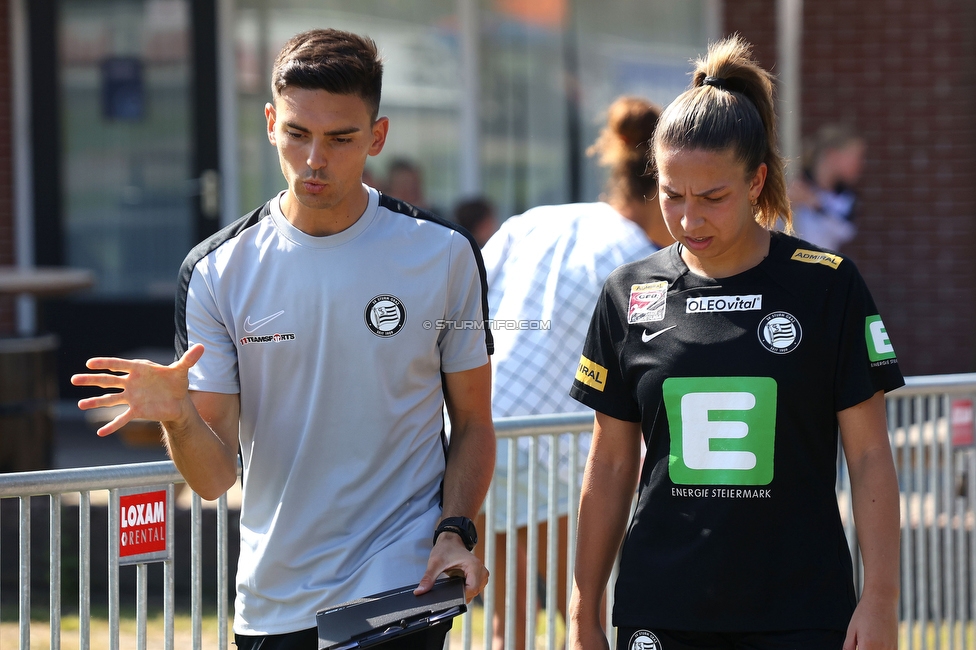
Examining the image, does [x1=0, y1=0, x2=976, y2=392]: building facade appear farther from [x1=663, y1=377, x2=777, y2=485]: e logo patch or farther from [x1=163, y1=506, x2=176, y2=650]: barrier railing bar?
[x1=663, y1=377, x2=777, y2=485]: e logo patch

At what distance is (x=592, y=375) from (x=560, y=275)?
4.34 feet

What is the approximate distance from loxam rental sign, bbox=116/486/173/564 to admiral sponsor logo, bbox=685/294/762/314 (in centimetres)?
137

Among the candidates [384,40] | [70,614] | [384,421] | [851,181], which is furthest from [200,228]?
[384,421]

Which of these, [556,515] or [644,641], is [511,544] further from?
[644,641]

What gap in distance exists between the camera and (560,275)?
3926 millimetres

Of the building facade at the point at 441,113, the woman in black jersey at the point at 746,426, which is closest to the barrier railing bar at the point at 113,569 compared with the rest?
the woman in black jersey at the point at 746,426

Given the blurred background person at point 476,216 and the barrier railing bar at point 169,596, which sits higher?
the blurred background person at point 476,216

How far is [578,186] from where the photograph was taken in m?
9.38

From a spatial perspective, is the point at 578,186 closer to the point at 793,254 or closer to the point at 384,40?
the point at 384,40

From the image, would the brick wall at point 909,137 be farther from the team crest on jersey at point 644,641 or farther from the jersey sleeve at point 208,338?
the jersey sleeve at point 208,338

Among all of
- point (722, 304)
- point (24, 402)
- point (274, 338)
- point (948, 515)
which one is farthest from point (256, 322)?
point (24, 402)

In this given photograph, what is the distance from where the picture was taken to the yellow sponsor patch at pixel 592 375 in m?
2.61

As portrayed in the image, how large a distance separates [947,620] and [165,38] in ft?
22.4

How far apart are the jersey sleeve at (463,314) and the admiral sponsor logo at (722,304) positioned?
18.6 inches
